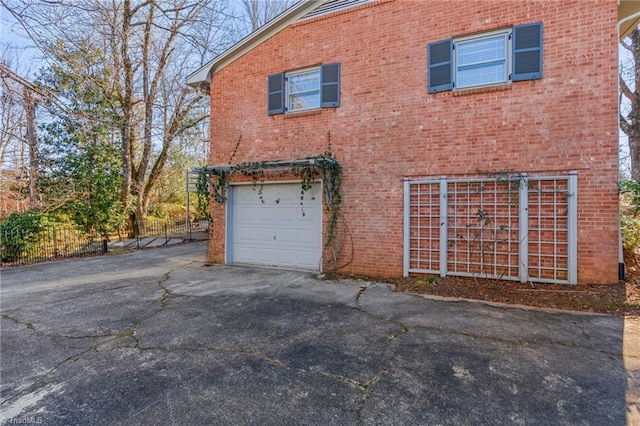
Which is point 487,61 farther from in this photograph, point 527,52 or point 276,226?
point 276,226

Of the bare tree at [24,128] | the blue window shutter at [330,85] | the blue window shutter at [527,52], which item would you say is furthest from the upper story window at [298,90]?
the bare tree at [24,128]

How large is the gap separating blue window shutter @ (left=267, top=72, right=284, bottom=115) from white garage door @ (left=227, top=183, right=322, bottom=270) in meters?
1.84

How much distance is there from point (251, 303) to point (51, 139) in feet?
44.7

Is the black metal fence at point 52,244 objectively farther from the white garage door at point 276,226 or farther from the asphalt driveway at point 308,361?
the white garage door at point 276,226

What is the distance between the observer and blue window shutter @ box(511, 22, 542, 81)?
5426mm

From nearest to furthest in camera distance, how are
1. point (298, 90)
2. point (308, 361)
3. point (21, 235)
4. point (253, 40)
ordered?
point (308, 361) → point (298, 90) → point (253, 40) → point (21, 235)

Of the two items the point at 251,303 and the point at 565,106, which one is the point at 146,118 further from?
the point at 565,106

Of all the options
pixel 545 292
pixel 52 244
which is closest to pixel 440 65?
pixel 545 292

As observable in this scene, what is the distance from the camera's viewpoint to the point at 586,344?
340 cm

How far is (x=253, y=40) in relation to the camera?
785 centimetres

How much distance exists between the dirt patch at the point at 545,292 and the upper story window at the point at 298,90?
447 centimetres

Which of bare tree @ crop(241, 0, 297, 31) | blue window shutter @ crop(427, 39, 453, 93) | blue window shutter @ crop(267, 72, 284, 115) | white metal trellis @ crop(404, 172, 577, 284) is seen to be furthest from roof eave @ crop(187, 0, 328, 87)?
bare tree @ crop(241, 0, 297, 31)

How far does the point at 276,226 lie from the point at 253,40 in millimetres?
4757

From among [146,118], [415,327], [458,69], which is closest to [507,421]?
[415,327]
